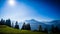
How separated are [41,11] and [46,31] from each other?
20.0 inches

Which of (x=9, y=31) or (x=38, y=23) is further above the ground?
(x=38, y=23)

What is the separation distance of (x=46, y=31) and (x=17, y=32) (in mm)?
700

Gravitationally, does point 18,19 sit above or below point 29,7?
below

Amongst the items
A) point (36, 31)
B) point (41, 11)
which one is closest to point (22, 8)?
point (41, 11)

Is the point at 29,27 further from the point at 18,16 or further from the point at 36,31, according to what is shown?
the point at 18,16

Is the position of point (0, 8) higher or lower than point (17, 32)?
higher

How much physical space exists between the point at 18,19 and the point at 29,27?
33 cm

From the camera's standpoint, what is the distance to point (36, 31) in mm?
2955

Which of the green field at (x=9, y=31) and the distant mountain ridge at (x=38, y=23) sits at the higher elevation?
the distant mountain ridge at (x=38, y=23)

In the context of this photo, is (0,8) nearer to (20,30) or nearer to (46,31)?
(20,30)

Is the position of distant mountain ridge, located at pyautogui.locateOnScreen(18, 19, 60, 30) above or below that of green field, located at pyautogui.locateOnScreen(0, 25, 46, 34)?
above

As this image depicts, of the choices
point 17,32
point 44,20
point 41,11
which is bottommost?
point 17,32

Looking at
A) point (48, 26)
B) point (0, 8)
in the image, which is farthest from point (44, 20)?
point (0, 8)

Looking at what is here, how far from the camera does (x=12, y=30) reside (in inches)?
115
